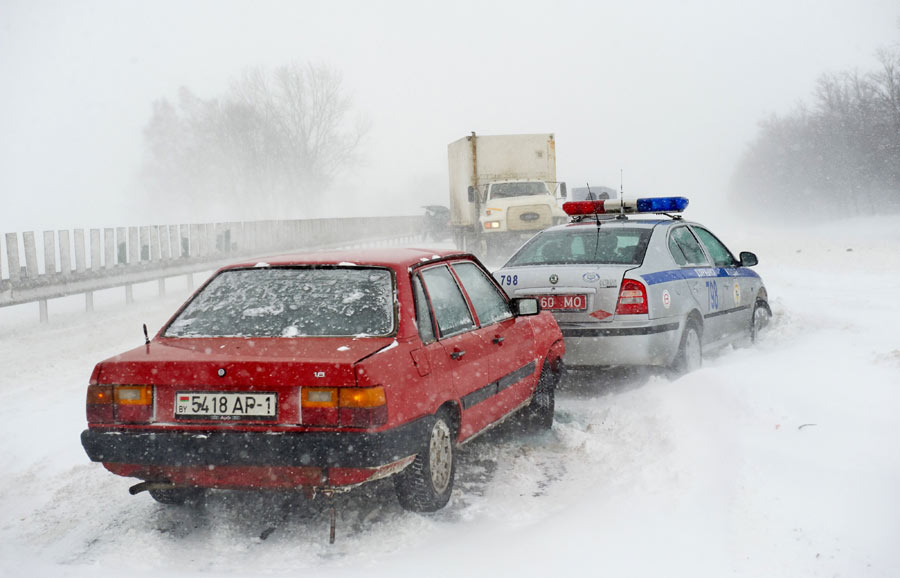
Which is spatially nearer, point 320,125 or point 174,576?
point 174,576

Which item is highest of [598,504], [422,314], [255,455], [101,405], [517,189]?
[517,189]

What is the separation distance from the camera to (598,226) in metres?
8.41

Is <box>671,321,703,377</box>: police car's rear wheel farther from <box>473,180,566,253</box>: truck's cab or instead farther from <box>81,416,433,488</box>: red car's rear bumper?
<box>473,180,566,253</box>: truck's cab

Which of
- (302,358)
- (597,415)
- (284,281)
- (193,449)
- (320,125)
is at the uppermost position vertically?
(320,125)

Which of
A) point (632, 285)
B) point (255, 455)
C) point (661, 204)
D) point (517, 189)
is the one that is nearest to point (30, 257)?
point (661, 204)

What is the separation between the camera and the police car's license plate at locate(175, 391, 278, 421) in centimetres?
415

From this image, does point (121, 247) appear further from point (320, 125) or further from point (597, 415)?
point (320, 125)

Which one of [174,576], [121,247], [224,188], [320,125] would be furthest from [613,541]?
[224,188]

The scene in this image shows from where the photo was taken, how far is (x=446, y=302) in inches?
205

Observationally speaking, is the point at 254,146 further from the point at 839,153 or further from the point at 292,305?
the point at 292,305

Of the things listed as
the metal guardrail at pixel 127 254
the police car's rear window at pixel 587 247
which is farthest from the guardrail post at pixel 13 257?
the police car's rear window at pixel 587 247

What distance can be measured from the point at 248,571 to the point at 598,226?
17.2 ft

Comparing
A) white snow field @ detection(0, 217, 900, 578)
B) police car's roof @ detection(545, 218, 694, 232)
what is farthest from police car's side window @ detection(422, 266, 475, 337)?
police car's roof @ detection(545, 218, 694, 232)

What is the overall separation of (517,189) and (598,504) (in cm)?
2001
